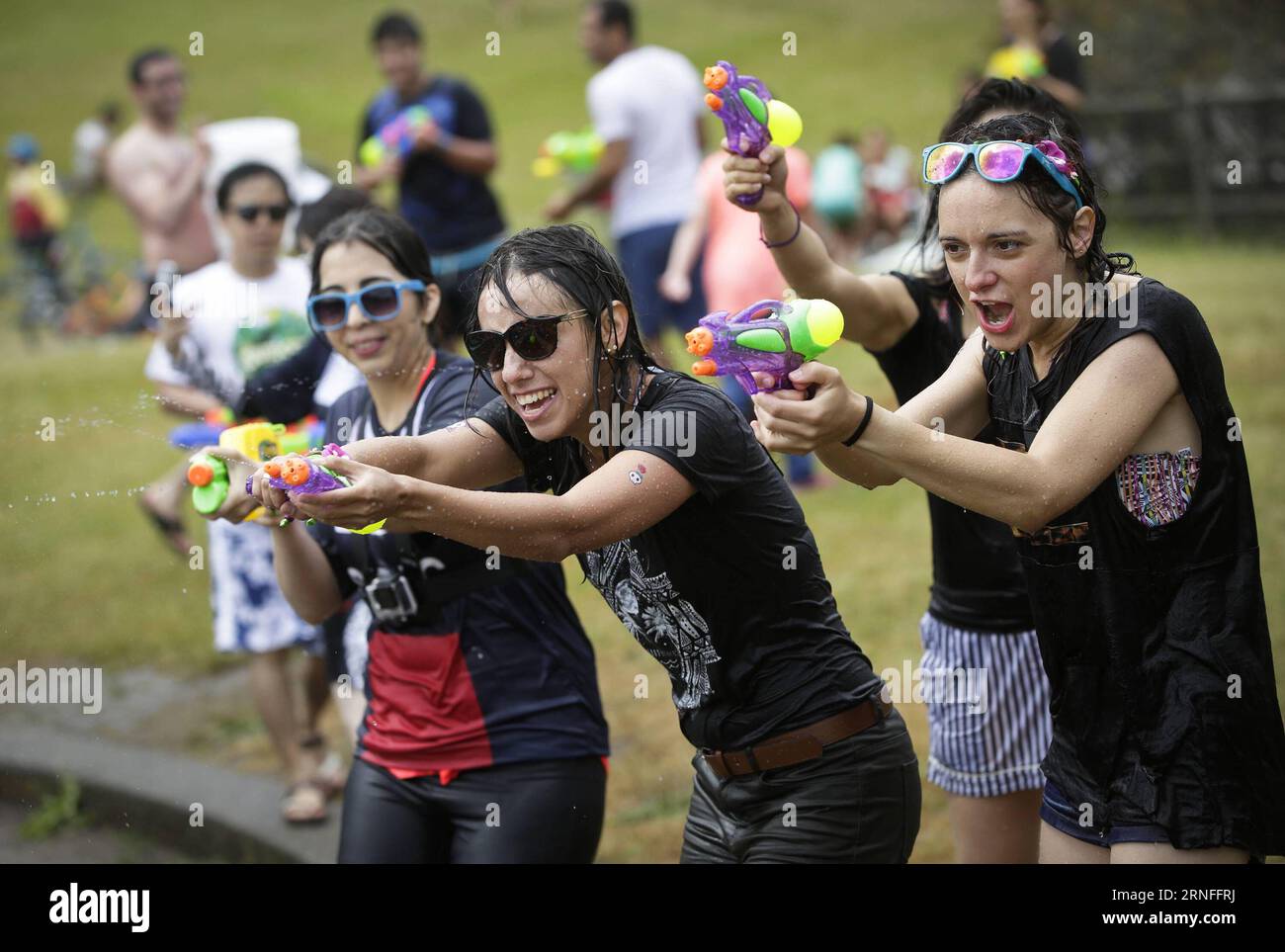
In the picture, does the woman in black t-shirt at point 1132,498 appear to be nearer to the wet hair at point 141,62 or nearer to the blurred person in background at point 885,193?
the wet hair at point 141,62

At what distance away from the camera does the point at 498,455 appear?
9.62ft

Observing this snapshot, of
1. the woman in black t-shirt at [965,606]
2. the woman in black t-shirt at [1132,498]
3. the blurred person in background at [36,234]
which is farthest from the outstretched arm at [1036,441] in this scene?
the blurred person in background at [36,234]

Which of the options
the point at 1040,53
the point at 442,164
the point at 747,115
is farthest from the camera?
the point at 1040,53

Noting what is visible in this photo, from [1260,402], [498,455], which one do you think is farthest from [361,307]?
[1260,402]

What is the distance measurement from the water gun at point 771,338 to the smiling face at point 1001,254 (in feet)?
1.09

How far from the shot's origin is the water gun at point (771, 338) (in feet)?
7.19

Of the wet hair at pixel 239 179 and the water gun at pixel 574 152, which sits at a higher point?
the water gun at pixel 574 152

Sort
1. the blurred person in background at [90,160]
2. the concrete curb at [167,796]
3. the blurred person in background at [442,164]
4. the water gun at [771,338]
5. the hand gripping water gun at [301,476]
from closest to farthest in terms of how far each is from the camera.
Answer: the water gun at [771,338] < the hand gripping water gun at [301,476] < the concrete curb at [167,796] < the blurred person in background at [442,164] < the blurred person in background at [90,160]

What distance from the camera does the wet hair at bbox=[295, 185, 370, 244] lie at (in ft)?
14.8

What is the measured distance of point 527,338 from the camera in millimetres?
2648

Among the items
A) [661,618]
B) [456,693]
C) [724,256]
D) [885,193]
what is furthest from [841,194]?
[661,618]

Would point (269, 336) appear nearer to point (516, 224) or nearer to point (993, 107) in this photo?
point (993, 107)

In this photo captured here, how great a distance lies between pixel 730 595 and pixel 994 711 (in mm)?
1051

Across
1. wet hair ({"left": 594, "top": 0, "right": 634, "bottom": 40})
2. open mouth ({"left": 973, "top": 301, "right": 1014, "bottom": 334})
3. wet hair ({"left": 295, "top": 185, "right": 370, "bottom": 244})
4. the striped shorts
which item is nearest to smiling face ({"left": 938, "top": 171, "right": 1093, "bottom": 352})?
open mouth ({"left": 973, "top": 301, "right": 1014, "bottom": 334})
